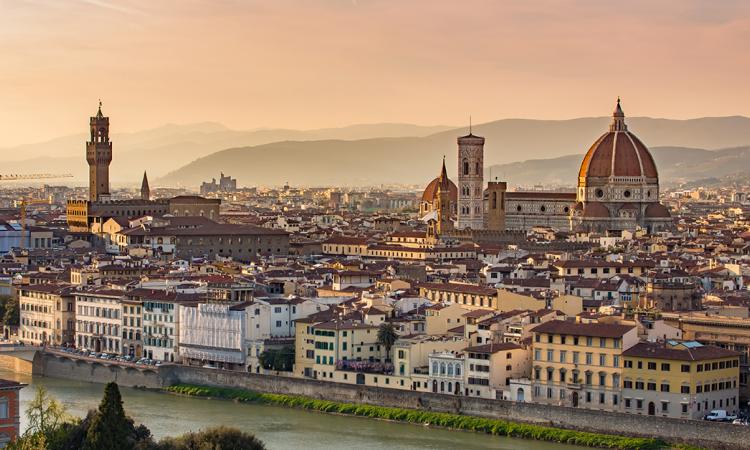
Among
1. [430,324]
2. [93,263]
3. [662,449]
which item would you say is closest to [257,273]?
[93,263]

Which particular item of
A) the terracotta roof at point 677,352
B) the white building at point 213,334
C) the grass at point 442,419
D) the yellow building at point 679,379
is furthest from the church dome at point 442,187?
the yellow building at point 679,379

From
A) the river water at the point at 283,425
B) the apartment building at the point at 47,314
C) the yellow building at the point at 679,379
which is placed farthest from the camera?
the apartment building at the point at 47,314

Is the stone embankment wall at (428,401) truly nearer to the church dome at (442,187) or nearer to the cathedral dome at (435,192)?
the church dome at (442,187)

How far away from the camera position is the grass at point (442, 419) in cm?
2959

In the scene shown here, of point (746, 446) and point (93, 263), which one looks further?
point (93, 263)

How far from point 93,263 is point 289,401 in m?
17.6

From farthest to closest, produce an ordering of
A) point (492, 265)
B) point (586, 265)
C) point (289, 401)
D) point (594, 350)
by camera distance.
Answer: point (492, 265), point (586, 265), point (289, 401), point (594, 350)

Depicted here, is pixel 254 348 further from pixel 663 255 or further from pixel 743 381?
pixel 663 255

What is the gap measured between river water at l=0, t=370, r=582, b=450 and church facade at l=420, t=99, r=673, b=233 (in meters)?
42.0

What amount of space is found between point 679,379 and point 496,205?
51738mm

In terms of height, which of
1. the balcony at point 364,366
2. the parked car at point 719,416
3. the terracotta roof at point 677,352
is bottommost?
the parked car at point 719,416

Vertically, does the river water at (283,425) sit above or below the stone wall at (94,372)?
below

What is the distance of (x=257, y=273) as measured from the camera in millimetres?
48406

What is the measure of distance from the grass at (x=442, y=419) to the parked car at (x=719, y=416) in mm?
1134
